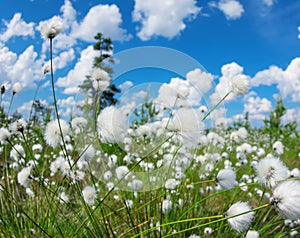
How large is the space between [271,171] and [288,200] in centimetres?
27

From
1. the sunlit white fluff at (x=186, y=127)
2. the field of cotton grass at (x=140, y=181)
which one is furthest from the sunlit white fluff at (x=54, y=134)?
the sunlit white fluff at (x=186, y=127)

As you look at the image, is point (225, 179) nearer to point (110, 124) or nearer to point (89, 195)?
point (110, 124)

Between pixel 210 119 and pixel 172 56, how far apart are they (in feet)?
1.71

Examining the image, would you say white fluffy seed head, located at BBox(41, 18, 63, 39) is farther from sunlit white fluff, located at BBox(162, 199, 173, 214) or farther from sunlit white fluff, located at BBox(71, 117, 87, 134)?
sunlit white fluff, located at BBox(162, 199, 173, 214)

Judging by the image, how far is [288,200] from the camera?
4.29 ft

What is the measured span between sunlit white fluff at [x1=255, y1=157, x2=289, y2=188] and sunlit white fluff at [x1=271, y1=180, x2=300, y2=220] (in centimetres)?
19

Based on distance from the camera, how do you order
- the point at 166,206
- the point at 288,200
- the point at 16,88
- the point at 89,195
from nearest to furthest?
the point at 288,200 → the point at 89,195 → the point at 166,206 → the point at 16,88

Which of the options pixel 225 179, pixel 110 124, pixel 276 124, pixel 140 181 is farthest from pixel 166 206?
pixel 276 124

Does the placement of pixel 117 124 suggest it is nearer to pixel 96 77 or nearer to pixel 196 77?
pixel 96 77

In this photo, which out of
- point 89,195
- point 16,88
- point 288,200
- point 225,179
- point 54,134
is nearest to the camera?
point 288,200

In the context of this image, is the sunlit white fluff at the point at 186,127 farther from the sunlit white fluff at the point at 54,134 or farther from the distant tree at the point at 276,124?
the distant tree at the point at 276,124

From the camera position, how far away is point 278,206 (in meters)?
1.34

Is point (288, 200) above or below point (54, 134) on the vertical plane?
below

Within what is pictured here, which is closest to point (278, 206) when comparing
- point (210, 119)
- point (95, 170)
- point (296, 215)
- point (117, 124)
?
point (296, 215)
